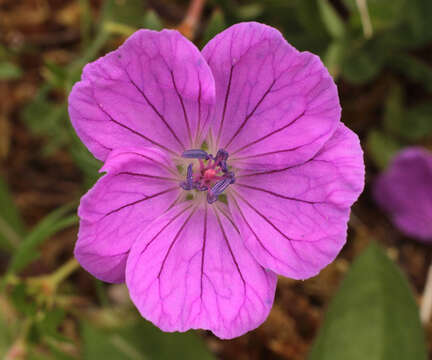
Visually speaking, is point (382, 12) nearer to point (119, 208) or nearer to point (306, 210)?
point (306, 210)

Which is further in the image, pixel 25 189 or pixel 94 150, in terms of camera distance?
pixel 25 189

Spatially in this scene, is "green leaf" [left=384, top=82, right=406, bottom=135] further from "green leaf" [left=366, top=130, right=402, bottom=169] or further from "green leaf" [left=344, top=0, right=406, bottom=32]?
"green leaf" [left=344, top=0, right=406, bottom=32]

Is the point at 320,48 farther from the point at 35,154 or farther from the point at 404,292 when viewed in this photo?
the point at 35,154

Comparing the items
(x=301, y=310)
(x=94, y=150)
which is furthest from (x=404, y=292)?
(x=94, y=150)

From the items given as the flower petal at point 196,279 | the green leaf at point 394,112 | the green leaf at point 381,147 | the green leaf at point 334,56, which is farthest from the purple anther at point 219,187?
the green leaf at point 394,112

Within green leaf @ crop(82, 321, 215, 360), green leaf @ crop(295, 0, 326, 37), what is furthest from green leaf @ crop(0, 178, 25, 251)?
green leaf @ crop(295, 0, 326, 37)

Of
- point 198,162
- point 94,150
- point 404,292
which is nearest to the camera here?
point 94,150

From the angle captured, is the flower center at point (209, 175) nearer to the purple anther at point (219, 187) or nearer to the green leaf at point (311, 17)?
the purple anther at point (219, 187)
